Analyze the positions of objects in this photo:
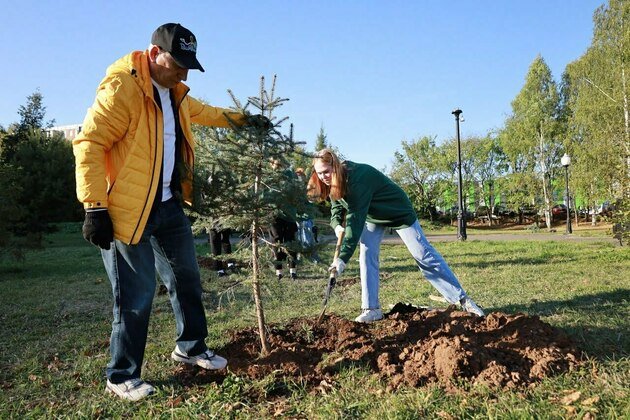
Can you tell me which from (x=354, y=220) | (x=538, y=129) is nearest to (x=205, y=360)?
(x=354, y=220)

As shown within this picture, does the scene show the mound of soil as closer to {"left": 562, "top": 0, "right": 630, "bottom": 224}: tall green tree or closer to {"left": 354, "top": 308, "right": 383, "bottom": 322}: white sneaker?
{"left": 354, "top": 308, "right": 383, "bottom": 322}: white sneaker

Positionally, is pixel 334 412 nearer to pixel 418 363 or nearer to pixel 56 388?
pixel 418 363

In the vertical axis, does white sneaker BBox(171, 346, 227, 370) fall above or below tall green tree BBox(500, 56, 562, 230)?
below

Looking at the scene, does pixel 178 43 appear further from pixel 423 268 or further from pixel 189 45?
pixel 423 268

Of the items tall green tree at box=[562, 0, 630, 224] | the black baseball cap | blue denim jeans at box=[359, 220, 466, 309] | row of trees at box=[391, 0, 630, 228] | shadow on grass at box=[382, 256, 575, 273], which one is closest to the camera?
the black baseball cap

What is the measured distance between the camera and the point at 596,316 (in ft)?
13.8

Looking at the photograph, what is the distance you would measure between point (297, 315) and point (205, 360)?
5.54 ft

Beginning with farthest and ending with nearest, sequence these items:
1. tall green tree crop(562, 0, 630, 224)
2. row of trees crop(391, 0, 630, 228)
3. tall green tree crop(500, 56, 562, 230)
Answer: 1. tall green tree crop(500, 56, 562, 230)
2. row of trees crop(391, 0, 630, 228)
3. tall green tree crop(562, 0, 630, 224)

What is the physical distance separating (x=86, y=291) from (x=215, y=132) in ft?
16.7

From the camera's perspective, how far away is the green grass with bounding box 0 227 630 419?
2492 mm

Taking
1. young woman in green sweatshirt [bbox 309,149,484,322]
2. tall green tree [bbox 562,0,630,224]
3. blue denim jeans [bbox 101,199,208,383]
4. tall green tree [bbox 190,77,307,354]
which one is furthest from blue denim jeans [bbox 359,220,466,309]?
tall green tree [bbox 562,0,630,224]

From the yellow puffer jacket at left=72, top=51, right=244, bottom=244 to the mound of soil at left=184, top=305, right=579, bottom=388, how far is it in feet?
3.96

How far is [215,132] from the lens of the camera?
11.0 feet

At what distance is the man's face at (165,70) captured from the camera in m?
2.86
